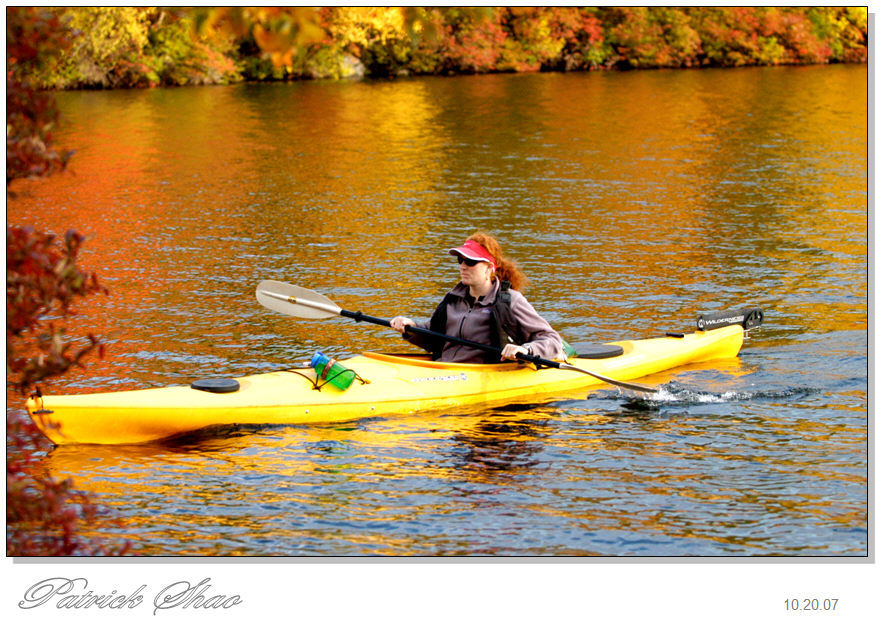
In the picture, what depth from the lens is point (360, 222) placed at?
1559cm

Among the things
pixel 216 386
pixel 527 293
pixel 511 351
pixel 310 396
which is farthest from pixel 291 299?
pixel 527 293

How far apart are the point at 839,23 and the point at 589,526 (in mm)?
42356

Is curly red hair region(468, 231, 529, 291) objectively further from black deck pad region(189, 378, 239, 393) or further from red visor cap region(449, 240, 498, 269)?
black deck pad region(189, 378, 239, 393)

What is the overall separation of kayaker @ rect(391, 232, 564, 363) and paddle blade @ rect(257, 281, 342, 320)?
0.87 meters

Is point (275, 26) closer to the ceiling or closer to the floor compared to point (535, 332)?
closer to the ceiling

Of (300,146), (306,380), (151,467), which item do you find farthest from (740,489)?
(300,146)

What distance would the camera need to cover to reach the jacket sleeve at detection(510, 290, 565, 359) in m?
7.62

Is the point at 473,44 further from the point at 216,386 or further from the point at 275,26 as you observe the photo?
the point at 275,26

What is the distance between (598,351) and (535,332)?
1.02 meters

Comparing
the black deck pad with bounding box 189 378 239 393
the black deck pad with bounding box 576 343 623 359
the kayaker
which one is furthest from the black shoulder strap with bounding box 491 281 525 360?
the black deck pad with bounding box 189 378 239 393

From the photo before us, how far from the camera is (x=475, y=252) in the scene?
24.5ft

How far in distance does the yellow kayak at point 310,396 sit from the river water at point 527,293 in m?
0.14

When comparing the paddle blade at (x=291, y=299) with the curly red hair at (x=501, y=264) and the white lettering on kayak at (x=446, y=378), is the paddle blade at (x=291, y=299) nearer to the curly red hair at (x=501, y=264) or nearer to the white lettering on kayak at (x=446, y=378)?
the white lettering on kayak at (x=446, y=378)

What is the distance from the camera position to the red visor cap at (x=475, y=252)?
24.2 ft
